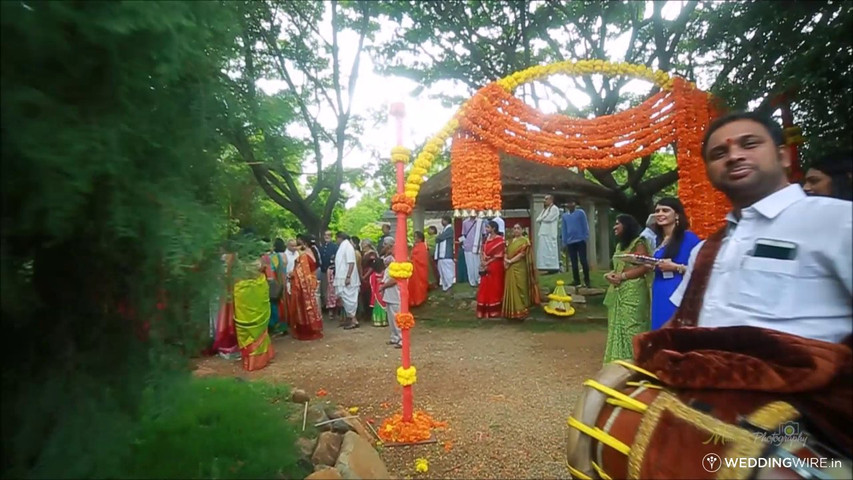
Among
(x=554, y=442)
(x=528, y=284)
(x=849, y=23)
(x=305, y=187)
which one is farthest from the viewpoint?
(x=305, y=187)

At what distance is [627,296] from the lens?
476cm

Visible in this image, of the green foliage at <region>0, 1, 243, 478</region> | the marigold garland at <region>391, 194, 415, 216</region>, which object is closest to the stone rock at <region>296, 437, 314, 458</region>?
the green foliage at <region>0, 1, 243, 478</region>

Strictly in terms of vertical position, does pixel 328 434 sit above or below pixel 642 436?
below

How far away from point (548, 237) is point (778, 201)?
10.7m

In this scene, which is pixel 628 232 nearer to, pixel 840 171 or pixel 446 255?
pixel 840 171

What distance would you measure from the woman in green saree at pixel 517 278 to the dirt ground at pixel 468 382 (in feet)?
1.21

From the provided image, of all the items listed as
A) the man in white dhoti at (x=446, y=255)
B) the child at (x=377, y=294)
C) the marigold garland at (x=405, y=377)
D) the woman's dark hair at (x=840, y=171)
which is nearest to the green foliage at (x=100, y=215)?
the woman's dark hair at (x=840, y=171)

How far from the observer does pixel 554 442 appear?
3990 millimetres

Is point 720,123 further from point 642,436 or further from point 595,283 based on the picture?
point 595,283

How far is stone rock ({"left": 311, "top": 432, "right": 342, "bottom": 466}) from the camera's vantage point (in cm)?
298

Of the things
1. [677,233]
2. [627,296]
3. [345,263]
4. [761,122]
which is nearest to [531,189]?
[345,263]

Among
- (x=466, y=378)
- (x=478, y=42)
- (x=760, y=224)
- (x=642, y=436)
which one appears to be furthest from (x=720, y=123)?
(x=478, y=42)

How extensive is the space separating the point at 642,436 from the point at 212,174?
1911 millimetres

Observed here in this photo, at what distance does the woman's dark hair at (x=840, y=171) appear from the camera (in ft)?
5.44
